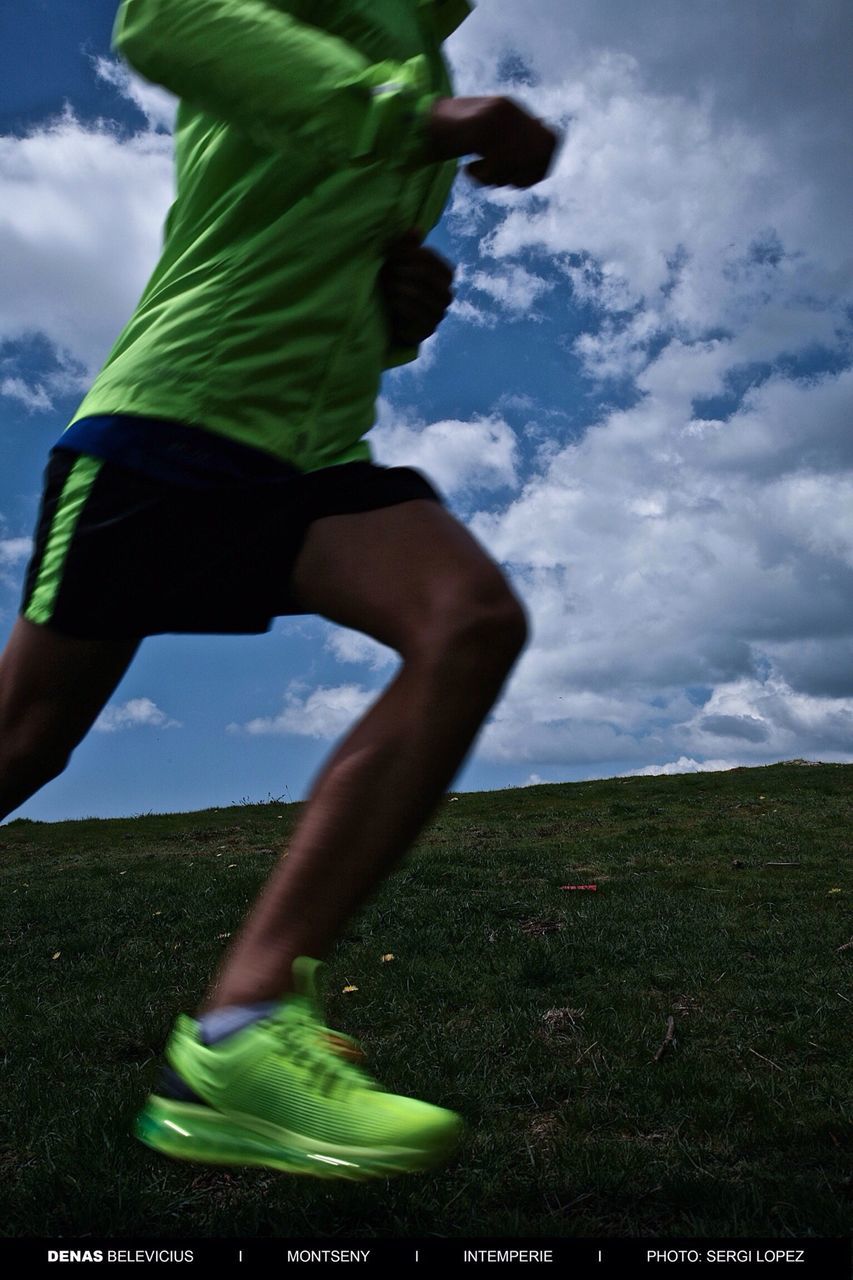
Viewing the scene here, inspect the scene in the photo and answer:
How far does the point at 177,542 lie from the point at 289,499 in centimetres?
24

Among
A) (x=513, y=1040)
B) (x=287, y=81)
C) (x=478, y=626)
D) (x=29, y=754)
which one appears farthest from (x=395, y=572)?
(x=513, y=1040)

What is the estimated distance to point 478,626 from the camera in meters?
1.62

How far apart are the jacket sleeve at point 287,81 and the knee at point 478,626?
2.64ft

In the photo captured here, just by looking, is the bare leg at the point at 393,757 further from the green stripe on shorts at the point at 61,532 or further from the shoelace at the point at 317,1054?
the green stripe on shorts at the point at 61,532

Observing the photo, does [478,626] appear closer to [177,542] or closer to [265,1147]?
[177,542]

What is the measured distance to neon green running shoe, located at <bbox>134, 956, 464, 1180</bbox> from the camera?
1464 millimetres

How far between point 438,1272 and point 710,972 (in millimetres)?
4068

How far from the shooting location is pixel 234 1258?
2.49 m

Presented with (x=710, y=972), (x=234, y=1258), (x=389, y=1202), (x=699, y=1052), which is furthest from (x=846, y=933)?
(x=234, y=1258)

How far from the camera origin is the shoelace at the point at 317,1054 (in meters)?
1.53

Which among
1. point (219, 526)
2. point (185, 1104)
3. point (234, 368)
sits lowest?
point (185, 1104)

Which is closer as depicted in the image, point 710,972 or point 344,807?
point 344,807

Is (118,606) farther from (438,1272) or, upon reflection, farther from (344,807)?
(438,1272)

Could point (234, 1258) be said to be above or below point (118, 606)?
below
